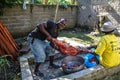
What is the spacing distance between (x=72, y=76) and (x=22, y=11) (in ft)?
19.7

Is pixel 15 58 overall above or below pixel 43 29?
below

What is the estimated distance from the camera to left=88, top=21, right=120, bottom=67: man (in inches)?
188

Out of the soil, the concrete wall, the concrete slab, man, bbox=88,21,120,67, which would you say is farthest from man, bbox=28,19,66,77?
the concrete wall

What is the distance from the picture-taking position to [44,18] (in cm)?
1084

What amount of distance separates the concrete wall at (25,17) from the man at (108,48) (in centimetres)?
545

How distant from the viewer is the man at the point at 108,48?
15.6ft

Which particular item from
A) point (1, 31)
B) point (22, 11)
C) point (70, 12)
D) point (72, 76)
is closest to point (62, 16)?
point (70, 12)

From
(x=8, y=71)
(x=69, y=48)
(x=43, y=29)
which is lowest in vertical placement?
(x=8, y=71)

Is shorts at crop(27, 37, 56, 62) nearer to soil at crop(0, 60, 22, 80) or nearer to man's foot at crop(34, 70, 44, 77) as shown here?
man's foot at crop(34, 70, 44, 77)

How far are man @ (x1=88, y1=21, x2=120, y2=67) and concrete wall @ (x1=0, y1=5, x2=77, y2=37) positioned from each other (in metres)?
5.45

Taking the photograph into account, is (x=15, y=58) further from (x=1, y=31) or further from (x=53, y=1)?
(x=53, y=1)

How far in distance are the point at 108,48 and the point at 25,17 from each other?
5.89 metres

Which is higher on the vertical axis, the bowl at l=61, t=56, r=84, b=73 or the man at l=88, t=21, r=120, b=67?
the man at l=88, t=21, r=120, b=67

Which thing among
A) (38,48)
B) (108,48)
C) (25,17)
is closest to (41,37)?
(38,48)
